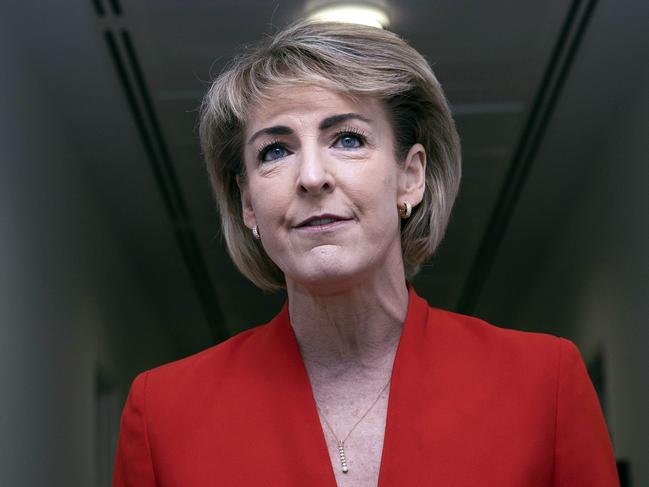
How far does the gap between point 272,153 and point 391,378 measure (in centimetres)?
45

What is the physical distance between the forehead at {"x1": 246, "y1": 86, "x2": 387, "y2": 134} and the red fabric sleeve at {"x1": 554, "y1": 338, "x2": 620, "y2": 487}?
23.1 inches

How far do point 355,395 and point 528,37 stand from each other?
8.54ft

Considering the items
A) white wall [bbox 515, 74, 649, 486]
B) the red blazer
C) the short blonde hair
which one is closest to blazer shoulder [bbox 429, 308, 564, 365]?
the red blazer

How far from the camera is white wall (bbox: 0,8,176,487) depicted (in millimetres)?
4320

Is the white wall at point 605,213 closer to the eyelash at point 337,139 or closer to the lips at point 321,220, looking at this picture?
the eyelash at point 337,139

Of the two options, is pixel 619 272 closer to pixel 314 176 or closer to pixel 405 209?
pixel 405 209

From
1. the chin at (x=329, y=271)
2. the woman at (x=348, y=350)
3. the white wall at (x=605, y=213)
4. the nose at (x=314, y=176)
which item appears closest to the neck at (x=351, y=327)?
the woman at (x=348, y=350)

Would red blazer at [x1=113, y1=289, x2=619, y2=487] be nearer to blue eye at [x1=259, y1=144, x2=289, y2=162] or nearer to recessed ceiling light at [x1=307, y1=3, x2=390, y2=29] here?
blue eye at [x1=259, y1=144, x2=289, y2=162]

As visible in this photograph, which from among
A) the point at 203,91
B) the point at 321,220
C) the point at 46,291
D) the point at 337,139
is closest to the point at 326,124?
the point at 337,139

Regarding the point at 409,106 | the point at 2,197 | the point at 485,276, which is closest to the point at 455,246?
the point at 485,276

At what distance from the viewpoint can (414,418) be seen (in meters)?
2.21

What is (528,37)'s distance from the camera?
461 cm

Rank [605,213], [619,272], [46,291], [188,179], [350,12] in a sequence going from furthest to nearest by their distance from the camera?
[188,179] < [605,213] < [619,272] < [46,291] < [350,12]

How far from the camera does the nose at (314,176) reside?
2.14 metres
